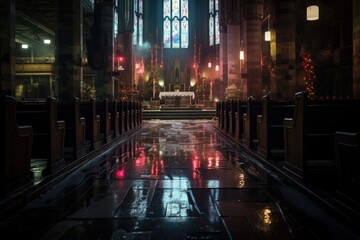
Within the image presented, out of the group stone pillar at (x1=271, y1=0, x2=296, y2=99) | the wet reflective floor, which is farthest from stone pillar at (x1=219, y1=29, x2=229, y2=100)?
the wet reflective floor

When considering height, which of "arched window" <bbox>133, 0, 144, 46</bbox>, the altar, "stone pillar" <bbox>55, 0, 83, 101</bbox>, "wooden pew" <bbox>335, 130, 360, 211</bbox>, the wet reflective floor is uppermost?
"arched window" <bbox>133, 0, 144, 46</bbox>

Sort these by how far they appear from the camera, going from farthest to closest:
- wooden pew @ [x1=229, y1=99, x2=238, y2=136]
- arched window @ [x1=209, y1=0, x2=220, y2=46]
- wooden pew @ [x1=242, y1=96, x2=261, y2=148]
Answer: arched window @ [x1=209, y1=0, x2=220, y2=46]
wooden pew @ [x1=229, y1=99, x2=238, y2=136]
wooden pew @ [x1=242, y1=96, x2=261, y2=148]

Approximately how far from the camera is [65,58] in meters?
15.0

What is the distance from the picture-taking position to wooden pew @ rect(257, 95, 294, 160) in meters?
6.37

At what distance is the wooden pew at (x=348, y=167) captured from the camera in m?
3.23

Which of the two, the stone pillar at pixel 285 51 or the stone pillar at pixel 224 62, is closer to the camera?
the stone pillar at pixel 285 51

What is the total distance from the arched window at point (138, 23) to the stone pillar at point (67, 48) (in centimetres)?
2158

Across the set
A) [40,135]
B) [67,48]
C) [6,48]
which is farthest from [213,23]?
[40,135]

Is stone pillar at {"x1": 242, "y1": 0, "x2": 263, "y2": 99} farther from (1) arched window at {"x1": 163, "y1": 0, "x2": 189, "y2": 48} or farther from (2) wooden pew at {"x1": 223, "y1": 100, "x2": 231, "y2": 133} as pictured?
(1) arched window at {"x1": 163, "y1": 0, "x2": 189, "y2": 48}

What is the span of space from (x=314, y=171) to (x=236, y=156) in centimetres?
245

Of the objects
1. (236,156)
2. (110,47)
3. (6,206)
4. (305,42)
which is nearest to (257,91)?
(305,42)

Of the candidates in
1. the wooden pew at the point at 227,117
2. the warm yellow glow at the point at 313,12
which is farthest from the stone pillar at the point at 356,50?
the wooden pew at the point at 227,117

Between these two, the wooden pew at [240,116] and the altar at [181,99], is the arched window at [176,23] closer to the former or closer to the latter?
the altar at [181,99]

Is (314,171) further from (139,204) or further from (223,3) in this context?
(223,3)
